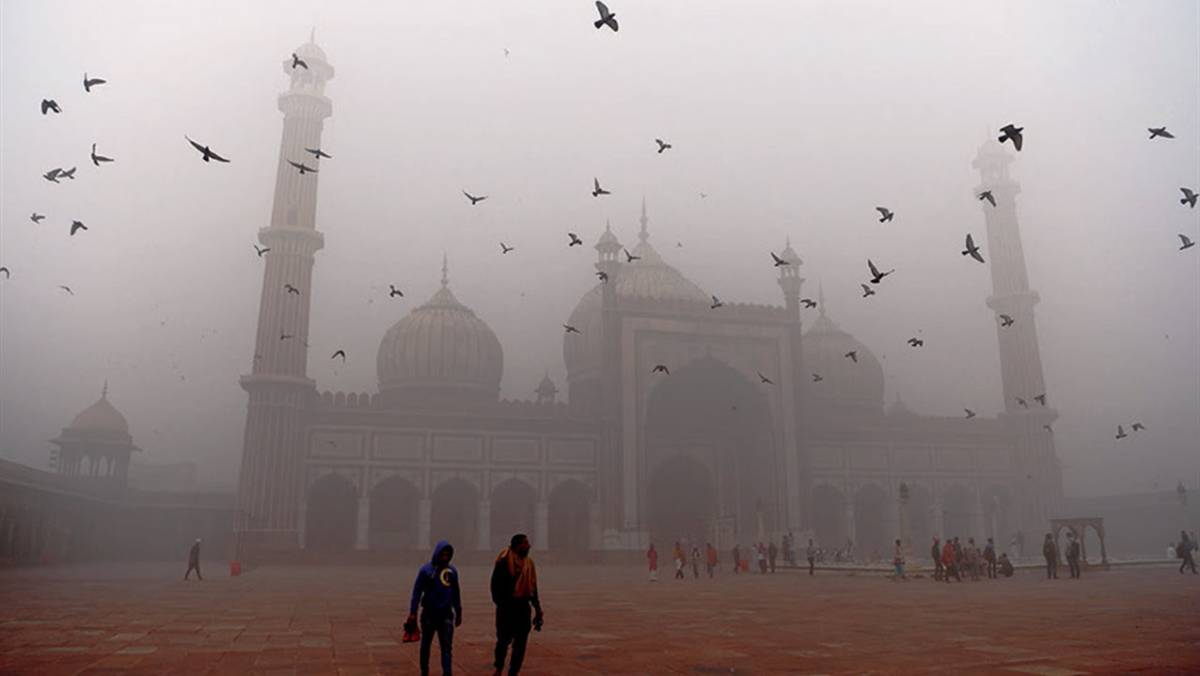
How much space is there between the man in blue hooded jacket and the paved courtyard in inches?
30.0

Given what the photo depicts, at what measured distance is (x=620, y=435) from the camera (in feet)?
106

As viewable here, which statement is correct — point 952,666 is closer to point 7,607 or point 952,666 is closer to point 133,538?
point 7,607

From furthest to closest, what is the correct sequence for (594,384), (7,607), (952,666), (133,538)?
1. (594,384)
2. (133,538)
3. (7,607)
4. (952,666)

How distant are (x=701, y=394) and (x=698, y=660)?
3044 centimetres

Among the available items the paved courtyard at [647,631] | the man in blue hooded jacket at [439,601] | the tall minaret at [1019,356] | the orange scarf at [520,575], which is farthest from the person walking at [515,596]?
the tall minaret at [1019,356]

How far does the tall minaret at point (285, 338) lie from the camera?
28.2 m

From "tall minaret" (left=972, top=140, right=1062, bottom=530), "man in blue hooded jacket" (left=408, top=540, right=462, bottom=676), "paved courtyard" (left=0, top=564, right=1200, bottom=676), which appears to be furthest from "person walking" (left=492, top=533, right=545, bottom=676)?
"tall minaret" (left=972, top=140, right=1062, bottom=530)

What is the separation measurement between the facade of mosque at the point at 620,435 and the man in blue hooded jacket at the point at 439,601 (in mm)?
23865

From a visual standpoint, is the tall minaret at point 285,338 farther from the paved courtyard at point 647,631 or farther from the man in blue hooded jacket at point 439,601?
the man in blue hooded jacket at point 439,601

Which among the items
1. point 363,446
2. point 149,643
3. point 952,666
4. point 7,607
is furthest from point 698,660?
point 363,446

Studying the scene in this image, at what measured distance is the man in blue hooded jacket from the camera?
5348 millimetres

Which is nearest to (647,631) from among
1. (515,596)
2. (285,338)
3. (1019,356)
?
(515,596)

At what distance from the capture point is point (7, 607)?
1084 cm

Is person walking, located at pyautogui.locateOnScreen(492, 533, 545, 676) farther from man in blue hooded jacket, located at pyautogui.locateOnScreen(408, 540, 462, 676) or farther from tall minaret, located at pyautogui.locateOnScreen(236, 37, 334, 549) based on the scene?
tall minaret, located at pyautogui.locateOnScreen(236, 37, 334, 549)
